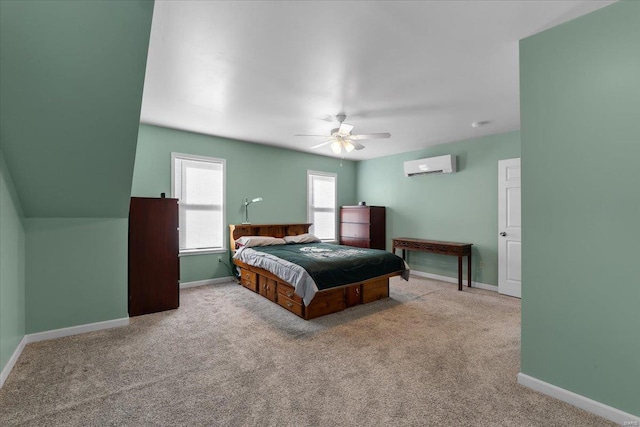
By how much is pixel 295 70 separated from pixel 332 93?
61 centimetres

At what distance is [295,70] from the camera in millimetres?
2643

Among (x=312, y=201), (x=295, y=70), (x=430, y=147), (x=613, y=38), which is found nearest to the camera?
(x=613, y=38)

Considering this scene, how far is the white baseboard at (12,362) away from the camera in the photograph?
2.08m

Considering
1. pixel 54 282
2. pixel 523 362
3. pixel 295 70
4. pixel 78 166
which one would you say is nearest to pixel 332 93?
pixel 295 70

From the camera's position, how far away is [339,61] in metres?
2.48

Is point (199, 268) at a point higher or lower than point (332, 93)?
lower

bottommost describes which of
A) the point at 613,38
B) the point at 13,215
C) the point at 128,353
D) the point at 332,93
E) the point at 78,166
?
the point at 128,353

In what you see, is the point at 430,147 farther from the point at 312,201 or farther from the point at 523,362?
the point at 523,362

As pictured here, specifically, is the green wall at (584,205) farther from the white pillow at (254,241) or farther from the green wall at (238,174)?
the green wall at (238,174)

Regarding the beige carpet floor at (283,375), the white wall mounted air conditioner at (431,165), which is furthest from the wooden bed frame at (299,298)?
the white wall mounted air conditioner at (431,165)

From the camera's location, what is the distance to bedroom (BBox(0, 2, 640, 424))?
1706mm

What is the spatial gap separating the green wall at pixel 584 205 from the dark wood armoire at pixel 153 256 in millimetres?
3761

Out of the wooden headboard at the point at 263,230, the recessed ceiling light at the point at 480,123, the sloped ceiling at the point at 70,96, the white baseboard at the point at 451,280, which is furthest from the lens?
the wooden headboard at the point at 263,230

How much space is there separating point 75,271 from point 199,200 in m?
2.13
